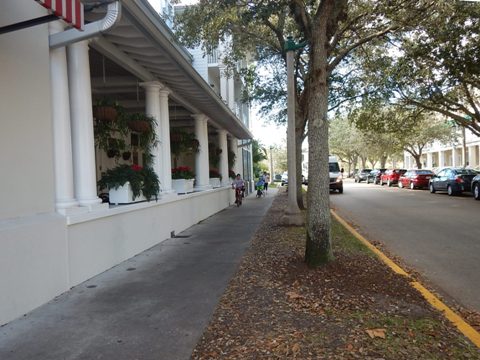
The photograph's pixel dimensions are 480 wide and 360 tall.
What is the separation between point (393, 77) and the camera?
16.8 meters

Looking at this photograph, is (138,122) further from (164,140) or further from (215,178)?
(215,178)

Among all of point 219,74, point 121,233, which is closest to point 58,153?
point 121,233

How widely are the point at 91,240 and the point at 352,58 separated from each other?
40.3 feet

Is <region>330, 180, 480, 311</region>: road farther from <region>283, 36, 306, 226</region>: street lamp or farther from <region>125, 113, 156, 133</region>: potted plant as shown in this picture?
<region>125, 113, 156, 133</region>: potted plant

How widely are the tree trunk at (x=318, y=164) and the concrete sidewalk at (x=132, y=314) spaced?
137 centimetres

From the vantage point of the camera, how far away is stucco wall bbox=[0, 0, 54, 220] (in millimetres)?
5008

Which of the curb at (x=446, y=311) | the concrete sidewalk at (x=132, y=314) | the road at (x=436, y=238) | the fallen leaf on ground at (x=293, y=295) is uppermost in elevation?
the fallen leaf on ground at (x=293, y=295)

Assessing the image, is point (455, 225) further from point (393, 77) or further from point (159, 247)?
point (159, 247)

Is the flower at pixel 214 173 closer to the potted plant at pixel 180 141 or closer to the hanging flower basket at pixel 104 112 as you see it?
the potted plant at pixel 180 141

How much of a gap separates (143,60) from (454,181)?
20.1 m

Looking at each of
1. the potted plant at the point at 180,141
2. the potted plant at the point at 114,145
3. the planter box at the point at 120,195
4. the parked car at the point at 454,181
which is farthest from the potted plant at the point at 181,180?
the parked car at the point at 454,181

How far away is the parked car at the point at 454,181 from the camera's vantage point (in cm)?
2378

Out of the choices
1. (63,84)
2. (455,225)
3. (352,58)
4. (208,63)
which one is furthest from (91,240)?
(208,63)

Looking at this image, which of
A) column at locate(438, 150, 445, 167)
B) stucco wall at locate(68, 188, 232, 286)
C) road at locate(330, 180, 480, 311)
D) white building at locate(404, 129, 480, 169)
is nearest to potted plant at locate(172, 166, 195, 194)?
stucco wall at locate(68, 188, 232, 286)
